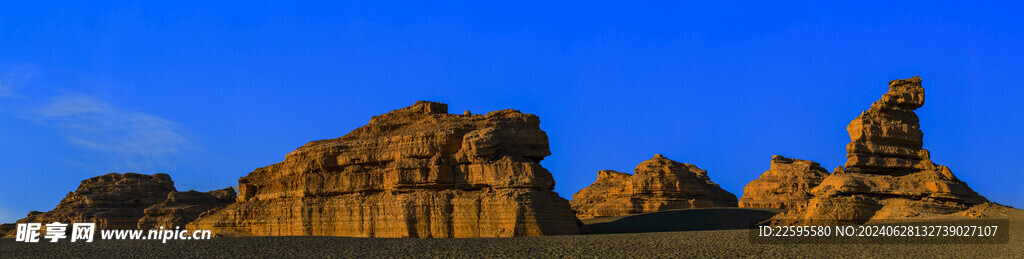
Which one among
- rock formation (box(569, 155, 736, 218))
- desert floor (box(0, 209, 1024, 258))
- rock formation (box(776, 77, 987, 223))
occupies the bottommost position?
desert floor (box(0, 209, 1024, 258))

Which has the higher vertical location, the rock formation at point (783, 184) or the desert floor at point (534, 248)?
the rock formation at point (783, 184)

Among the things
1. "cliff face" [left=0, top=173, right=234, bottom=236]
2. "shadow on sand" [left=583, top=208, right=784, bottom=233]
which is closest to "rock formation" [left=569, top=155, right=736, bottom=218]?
"shadow on sand" [left=583, top=208, right=784, bottom=233]

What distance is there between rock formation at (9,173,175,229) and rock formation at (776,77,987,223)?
50935mm

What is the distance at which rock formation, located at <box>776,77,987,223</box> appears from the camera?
33.6 meters

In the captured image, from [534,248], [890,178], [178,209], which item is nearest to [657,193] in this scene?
[890,178]

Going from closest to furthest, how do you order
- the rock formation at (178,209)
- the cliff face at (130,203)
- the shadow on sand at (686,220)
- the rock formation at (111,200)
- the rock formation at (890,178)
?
the rock formation at (890,178) → the shadow on sand at (686,220) → the rock formation at (178,209) → the cliff face at (130,203) → the rock formation at (111,200)

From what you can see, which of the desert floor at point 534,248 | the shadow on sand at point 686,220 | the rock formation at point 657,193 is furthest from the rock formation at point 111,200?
the shadow on sand at point 686,220

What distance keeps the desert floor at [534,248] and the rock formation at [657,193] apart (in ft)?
80.9

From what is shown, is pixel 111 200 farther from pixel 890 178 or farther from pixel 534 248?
pixel 890 178

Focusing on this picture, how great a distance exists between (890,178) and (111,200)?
57982 millimetres

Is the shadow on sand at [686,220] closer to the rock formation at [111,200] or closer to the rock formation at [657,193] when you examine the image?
the rock formation at [657,193]

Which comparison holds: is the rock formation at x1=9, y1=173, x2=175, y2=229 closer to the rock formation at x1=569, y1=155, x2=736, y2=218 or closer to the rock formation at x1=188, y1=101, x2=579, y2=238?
the rock formation at x1=188, y1=101, x2=579, y2=238

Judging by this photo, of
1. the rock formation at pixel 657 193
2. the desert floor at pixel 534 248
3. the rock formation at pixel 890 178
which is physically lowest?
the desert floor at pixel 534 248

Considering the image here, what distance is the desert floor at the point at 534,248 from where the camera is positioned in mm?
26125
